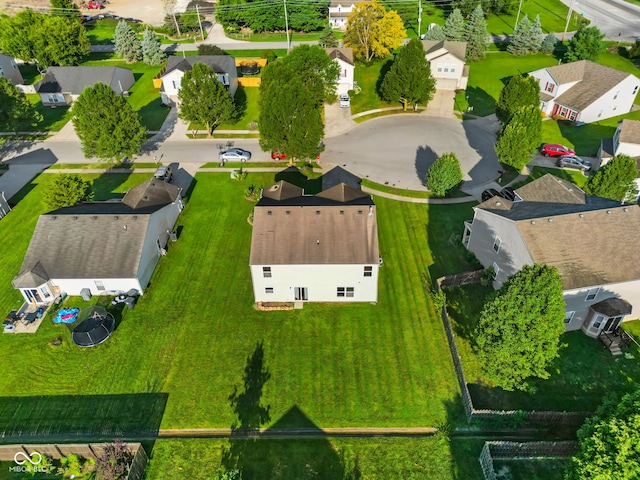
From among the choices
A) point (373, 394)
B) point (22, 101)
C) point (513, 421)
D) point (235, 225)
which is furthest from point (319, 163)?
point (22, 101)

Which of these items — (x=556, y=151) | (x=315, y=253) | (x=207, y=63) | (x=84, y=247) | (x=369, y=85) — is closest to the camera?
(x=315, y=253)

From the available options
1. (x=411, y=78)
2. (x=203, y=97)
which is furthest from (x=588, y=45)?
(x=203, y=97)

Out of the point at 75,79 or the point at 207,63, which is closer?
the point at 75,79

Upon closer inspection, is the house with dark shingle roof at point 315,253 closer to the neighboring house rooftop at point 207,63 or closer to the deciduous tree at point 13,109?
the neighboring house rooftop at point 207,63

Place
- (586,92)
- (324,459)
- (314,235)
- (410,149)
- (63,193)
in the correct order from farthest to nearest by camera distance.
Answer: (586,92), (410,149), (63,193), (314,235), (324,459)

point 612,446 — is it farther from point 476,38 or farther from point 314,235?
point 476,38

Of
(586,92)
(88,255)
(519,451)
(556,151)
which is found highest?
(586,92)

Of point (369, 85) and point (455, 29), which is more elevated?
point (455, 29)

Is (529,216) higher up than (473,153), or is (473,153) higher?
(529,216)

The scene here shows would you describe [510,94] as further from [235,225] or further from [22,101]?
[22,101]
